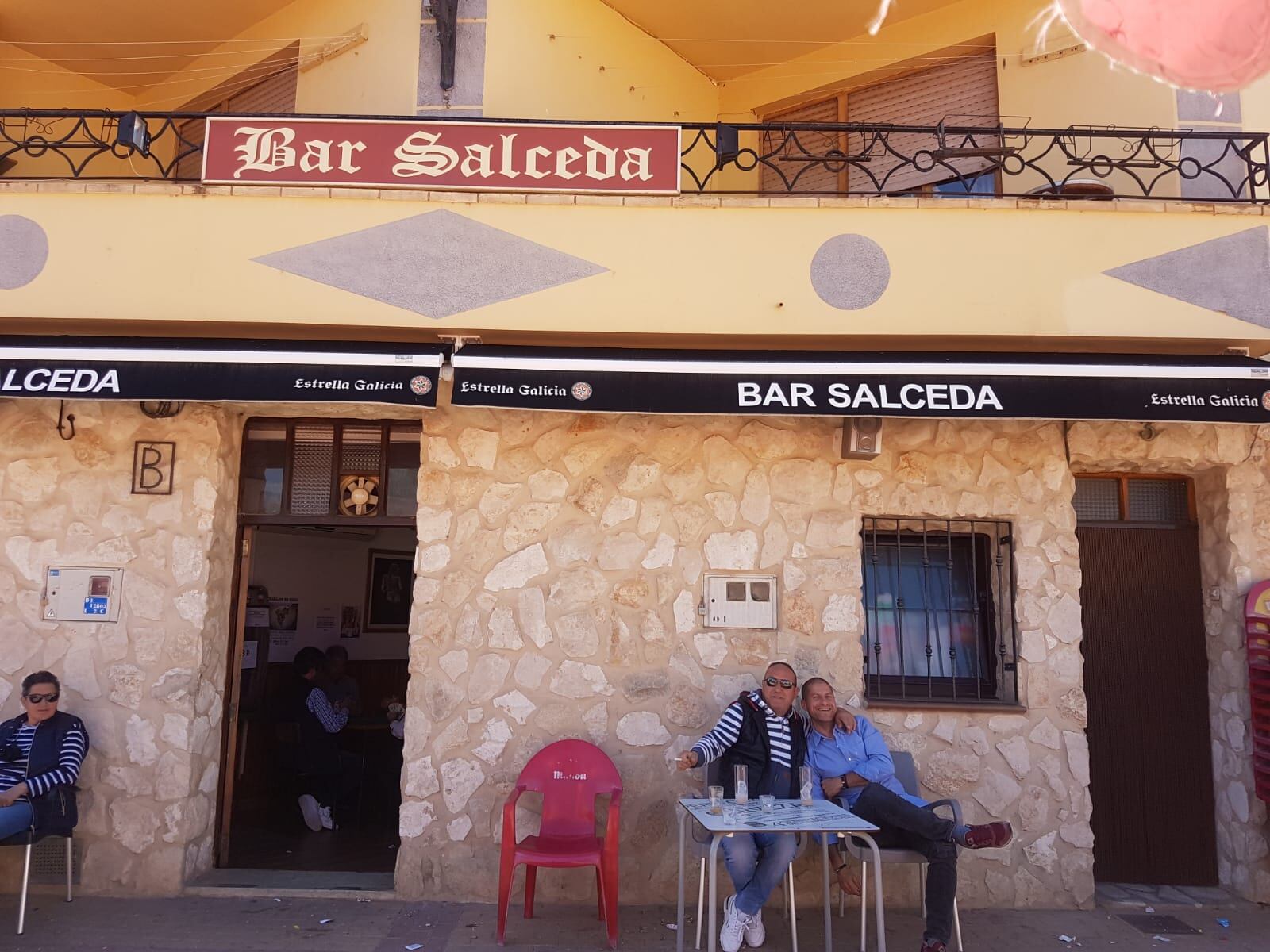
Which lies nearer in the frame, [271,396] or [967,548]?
[271,396]

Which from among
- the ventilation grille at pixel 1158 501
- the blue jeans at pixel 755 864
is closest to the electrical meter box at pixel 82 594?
the blue jeans at pixel 755 864

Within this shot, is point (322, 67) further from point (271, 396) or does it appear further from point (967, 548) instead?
point (967, 548)

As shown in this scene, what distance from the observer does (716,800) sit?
4.84 m

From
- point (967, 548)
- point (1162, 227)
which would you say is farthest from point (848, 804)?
point (1162, 227)

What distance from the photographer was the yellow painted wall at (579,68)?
22.3 feet

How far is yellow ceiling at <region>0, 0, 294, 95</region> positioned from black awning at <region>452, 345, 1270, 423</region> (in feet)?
14.9

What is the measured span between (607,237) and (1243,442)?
4451mm

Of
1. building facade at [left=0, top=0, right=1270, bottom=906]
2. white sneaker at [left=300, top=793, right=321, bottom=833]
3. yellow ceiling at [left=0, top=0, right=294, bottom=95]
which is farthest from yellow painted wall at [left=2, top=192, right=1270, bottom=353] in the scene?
white sneaker at [left=300, top=793, right=321, bottom=833]

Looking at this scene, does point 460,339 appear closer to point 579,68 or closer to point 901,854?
point 579,68

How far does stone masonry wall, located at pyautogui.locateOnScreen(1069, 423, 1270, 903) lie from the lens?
626 centimetres

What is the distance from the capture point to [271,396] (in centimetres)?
547

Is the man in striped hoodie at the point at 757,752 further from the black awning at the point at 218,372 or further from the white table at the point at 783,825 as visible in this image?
the black awning at the point at 218,372

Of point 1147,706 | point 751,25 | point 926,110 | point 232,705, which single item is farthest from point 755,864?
point 751,25

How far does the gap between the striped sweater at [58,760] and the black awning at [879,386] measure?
3045 mm
